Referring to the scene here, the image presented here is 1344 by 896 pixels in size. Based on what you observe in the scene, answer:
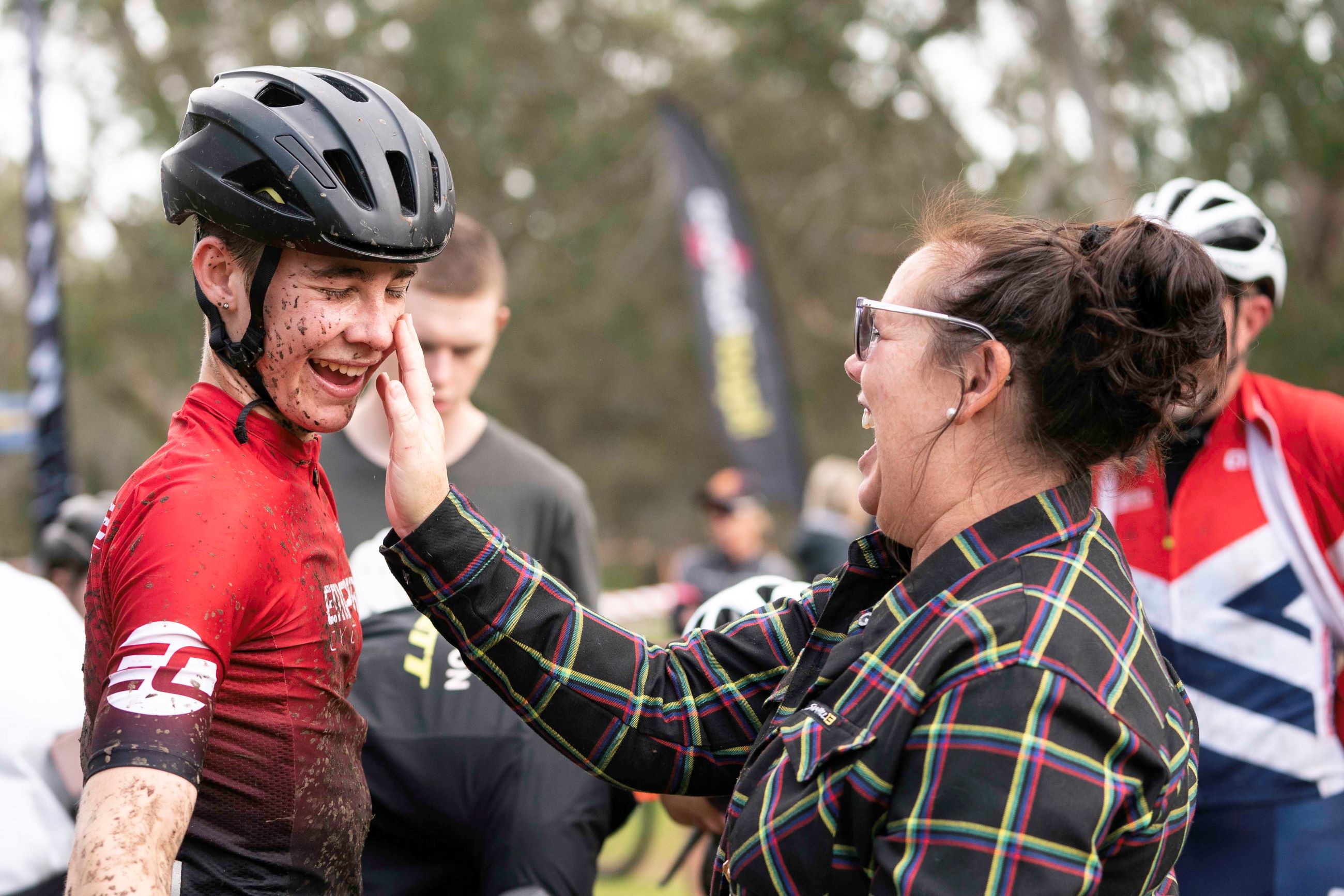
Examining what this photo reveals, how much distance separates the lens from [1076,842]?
169 centimetres

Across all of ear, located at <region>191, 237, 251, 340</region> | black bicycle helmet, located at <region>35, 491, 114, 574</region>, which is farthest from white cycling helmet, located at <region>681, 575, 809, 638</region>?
black bicycle helmet, located at <region>35, 491, 114, 574</region>

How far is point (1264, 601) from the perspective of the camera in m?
3.16

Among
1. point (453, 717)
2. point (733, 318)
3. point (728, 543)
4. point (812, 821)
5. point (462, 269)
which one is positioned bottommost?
point (728, 543)

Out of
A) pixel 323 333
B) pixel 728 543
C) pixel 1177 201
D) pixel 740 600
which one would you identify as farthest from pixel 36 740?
pixel 728 543

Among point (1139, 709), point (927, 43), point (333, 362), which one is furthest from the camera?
point (927, 43)

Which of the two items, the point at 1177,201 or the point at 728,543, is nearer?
the point at 1177,201

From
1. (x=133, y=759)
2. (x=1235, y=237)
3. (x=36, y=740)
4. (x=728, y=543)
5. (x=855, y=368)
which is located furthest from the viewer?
(x=728, y=543)

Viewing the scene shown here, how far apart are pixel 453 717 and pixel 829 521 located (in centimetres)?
551

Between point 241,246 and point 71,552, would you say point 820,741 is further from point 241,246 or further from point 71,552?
point 71,552

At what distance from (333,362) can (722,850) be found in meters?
1.07

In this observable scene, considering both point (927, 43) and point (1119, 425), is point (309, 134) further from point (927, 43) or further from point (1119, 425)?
point (927, 43)

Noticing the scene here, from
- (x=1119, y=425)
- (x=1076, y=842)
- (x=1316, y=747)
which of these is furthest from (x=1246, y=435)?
(x=1076, y=842)

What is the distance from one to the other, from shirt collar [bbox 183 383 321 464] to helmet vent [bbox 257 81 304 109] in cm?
54

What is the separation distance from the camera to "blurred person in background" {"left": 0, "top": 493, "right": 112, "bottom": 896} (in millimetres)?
2543
